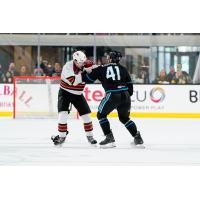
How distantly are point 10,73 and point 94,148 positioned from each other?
6636 millimetres

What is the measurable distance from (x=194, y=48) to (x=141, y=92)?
1.99 metres

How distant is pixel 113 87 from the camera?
699 cm

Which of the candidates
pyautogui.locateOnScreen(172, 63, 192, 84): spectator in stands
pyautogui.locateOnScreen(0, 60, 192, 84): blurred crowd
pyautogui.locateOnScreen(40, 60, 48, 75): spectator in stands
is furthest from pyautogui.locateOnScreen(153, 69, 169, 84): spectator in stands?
pyautogui.locateOnScreen(40, 60, 48, 75): spectator in stands

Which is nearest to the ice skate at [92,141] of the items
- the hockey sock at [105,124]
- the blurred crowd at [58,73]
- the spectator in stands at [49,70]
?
the hockey sock at [105,124]

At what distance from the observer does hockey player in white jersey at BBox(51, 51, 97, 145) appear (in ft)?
23.1

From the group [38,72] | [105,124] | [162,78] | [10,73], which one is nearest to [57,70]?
[38,72]

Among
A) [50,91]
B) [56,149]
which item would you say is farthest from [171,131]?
[50,91]

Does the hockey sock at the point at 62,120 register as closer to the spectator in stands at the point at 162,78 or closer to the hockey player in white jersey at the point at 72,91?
the hockey player in white jersey at the point at 72,91

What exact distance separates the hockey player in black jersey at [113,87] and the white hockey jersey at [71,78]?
9 cm

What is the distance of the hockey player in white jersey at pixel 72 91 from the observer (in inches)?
278

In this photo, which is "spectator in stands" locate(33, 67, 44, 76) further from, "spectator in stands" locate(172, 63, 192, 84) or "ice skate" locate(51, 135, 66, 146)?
"ice skate" locate(51, 135, 66, 146)

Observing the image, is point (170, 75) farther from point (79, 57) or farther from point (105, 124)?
point (79, 57)

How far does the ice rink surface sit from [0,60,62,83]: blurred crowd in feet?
9.95

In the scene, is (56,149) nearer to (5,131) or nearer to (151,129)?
(5,131)
